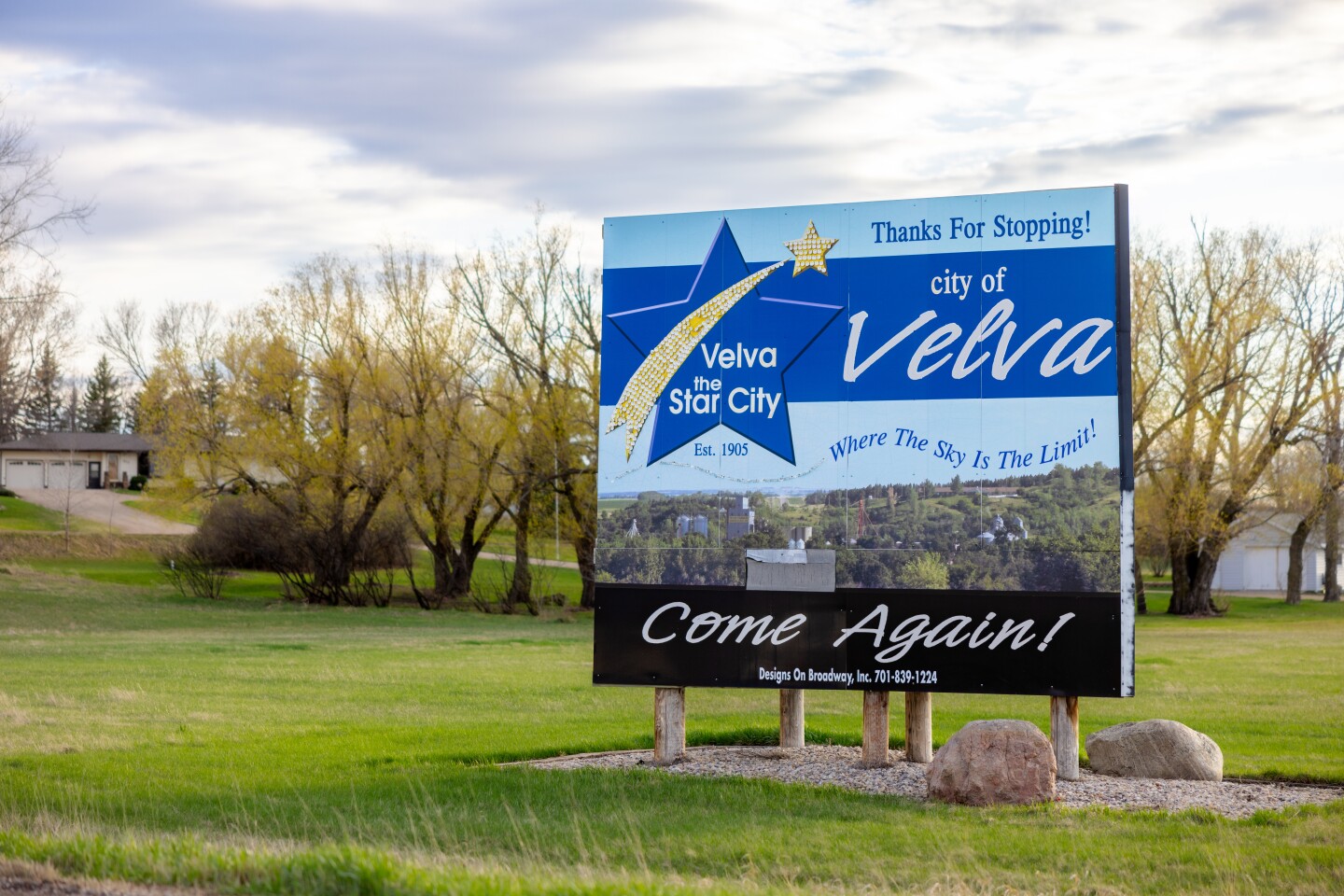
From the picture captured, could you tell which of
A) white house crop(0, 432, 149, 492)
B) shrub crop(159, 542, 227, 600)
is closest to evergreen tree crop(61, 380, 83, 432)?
white house crop(0, 432, 149, 492)

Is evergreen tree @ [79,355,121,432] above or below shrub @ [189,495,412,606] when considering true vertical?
above

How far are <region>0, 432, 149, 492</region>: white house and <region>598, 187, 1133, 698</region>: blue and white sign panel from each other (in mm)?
87533

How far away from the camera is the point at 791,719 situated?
12750mm

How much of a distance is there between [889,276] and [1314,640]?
93.6 ft

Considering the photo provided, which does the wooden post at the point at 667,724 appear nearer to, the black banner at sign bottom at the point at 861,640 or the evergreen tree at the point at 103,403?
the black banner at sign bottom at the point at 861,640

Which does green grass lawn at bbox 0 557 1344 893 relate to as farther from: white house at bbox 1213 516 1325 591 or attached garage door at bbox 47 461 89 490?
attached garage door at bbox 47 461 89 490

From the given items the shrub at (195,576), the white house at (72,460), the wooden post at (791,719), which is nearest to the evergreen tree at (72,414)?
the white house at (72,460)

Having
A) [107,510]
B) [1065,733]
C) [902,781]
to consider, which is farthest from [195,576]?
[1065,733]

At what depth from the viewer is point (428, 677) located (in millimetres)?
20422

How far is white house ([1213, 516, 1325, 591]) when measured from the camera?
76.9m

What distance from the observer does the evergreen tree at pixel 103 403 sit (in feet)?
376

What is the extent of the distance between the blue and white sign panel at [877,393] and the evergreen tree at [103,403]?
373ft

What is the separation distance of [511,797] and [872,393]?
450cm

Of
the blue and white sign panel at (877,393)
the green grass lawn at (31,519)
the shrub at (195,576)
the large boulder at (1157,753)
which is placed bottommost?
the shrub at (195,576)
